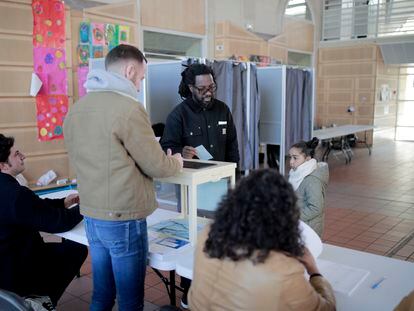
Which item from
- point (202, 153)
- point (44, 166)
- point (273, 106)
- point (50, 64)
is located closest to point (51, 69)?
point (50, 64)

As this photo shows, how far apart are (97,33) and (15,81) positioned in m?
1.31

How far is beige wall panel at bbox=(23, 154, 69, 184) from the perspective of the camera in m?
4.91

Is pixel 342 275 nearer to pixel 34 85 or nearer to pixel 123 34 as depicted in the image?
pixel 34 85

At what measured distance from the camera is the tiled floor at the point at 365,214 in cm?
301

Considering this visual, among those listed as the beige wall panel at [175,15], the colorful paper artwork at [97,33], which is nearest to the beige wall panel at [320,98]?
the beige wall panel at [175,15]

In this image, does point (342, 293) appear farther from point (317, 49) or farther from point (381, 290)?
point (317, 49)

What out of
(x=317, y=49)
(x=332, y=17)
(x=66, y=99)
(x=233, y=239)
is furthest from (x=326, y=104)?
(x=233, y=239)

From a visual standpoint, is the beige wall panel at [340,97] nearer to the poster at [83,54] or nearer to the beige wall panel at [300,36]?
the beige wall panel at [300,36]

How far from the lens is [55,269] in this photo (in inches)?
89.3

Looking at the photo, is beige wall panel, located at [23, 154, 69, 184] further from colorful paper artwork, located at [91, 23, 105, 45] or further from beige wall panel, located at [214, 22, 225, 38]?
beige wall panel, located at [214, 22, 225, 38]

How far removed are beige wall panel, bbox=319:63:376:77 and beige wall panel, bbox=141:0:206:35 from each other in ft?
14.8

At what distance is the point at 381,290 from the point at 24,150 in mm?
4269

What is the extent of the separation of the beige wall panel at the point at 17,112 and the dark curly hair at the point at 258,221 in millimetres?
4145

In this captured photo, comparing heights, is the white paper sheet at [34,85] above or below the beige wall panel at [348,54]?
below
